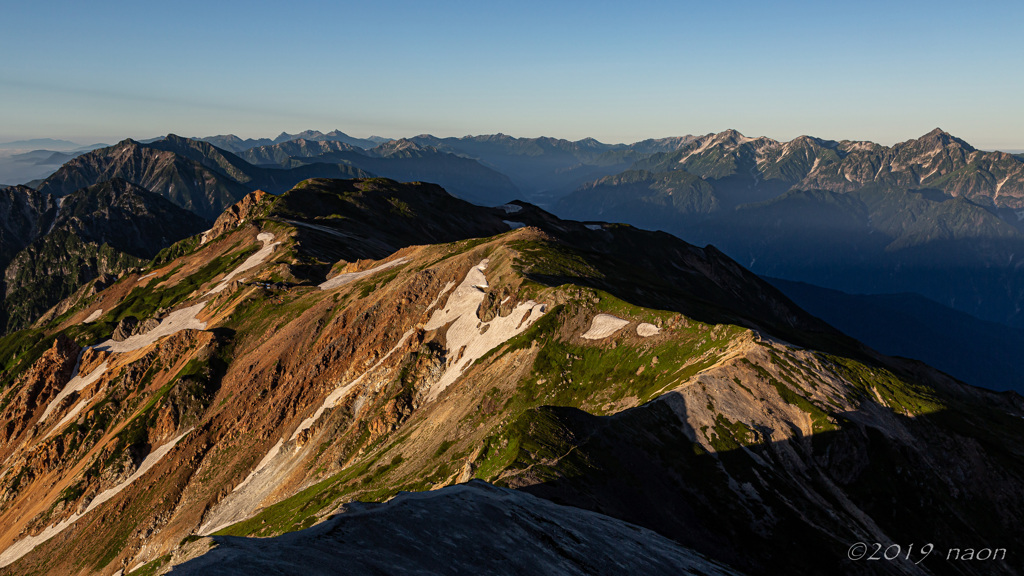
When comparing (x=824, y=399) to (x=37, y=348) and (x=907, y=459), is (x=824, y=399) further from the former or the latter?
(x=37, y=348)

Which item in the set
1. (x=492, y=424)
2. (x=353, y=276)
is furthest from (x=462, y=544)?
(x=353, y=276)

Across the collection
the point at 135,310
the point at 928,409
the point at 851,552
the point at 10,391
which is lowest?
the point at 10,391

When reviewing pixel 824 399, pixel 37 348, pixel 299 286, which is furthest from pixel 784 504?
pixel 37 348

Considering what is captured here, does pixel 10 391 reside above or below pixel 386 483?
below

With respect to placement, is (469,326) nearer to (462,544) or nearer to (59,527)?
(462,544)

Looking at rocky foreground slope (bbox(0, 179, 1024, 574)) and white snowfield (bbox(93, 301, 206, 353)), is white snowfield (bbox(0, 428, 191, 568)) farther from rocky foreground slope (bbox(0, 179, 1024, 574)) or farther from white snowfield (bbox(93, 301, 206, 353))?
white snowfield (bbox(93, 301, 206, 353))

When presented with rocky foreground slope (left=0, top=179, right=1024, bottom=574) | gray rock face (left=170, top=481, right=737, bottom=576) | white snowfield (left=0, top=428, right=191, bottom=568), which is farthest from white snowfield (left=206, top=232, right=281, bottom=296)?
gray rock face (left=170, top=481, right=737, bottom=576)

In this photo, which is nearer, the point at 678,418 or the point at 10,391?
the point at 678,418

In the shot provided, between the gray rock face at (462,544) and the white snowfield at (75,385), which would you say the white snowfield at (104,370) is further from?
the gray rock face at (462,544)

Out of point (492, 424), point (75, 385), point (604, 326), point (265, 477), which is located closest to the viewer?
point (492, 424)
